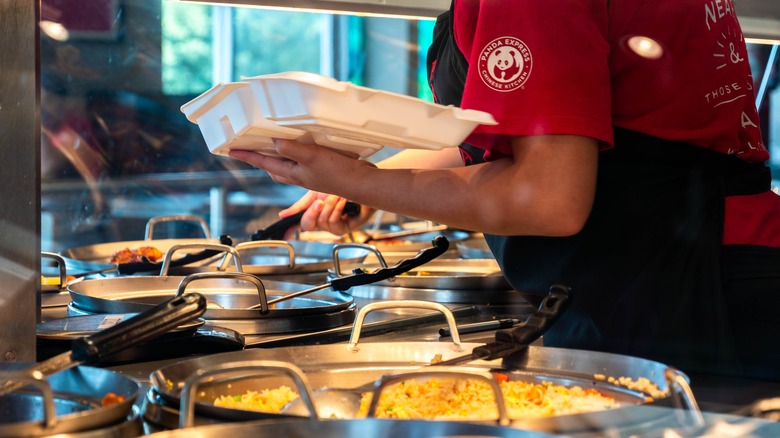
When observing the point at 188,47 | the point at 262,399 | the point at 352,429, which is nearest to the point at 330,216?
the point at 262,399

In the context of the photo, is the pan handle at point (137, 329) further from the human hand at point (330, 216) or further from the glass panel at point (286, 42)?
the glass panel at point (286, 42)

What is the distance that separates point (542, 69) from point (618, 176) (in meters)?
0.25

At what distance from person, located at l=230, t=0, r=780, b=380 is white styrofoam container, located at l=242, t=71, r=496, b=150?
15 centimetres

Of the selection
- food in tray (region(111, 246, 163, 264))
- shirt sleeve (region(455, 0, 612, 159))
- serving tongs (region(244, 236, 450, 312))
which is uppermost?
shirt sleeve (region(455, 0, 612, 159))

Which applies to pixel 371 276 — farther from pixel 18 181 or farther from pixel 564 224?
pixel 18 181

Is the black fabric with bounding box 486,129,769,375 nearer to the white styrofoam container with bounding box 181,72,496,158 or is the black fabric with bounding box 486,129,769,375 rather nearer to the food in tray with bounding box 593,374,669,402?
the food in tray with bounding box 593,374,669,402

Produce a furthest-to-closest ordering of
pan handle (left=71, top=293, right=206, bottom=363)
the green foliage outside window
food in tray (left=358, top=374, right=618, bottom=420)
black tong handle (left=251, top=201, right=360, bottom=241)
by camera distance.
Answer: the green foliage outside window < black tong handle (left=251, top=201, right=360, bottom=241) < food in tray (left=358, top=374, right=618, bottom=420) < pan handle (left=71, top=293, right=206, bottom=363)

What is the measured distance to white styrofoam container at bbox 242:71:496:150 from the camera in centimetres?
93

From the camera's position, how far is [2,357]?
1072 millimetres

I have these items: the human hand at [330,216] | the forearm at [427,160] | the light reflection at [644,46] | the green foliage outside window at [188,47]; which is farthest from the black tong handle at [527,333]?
the green foliage outside window at [188,47]

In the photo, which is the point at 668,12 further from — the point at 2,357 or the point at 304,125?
the point at 2,357

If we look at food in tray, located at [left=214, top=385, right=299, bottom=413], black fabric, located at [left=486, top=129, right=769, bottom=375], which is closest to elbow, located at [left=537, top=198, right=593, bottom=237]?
black fabric, located at [left=486, top=129, right=769, bottom=375]

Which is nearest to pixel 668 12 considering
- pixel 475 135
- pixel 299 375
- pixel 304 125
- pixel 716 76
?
pixel 716 76

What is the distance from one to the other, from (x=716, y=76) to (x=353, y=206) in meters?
0.89
